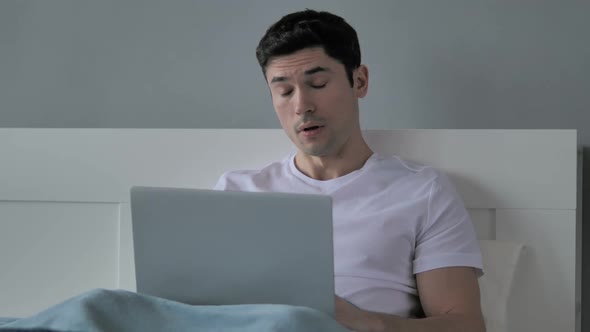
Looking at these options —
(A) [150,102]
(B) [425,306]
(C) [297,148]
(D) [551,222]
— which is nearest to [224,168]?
(C) [297,148]

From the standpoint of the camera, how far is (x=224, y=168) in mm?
1684

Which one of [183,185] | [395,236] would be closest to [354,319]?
[395,236]

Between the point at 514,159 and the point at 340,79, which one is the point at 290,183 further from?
the point at 514,159

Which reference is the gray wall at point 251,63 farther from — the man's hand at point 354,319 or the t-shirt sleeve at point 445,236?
the man's hand at point 354,319

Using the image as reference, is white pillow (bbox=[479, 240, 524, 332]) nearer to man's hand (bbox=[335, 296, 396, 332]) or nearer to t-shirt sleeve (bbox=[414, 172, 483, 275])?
t-shirt sleeve (bbox=[414, 172, 483, 275])

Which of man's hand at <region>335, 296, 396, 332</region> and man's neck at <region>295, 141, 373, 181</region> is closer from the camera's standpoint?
man's hand at <region>335, 296, 396, 332</region>

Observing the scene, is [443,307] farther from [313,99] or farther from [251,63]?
[251,63]

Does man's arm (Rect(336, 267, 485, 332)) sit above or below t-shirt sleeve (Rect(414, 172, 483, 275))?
below

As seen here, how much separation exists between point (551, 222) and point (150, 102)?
0.95 meters

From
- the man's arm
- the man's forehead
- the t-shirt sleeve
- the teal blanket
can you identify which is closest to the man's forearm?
the man's arm

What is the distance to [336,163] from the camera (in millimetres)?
1524

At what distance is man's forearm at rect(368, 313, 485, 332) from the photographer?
1.19m

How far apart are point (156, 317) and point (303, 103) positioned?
1.94ft

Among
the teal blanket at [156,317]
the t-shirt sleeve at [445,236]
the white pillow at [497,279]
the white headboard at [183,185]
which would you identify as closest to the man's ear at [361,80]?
the white headboard at [183,185]
